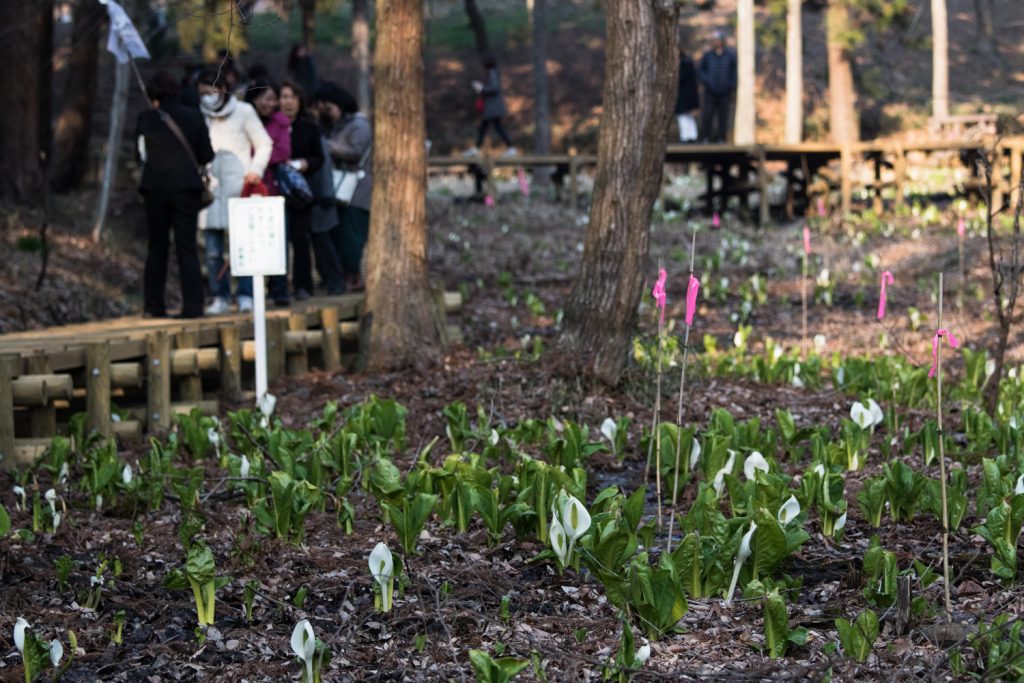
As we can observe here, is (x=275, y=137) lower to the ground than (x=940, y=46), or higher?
lower

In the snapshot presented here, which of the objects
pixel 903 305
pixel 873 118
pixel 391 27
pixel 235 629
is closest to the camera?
pixel 235 629

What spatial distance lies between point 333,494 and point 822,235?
13.3m

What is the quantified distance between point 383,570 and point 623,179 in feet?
13.1

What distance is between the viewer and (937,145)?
2002cm

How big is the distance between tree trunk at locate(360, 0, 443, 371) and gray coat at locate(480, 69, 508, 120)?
42.7ft

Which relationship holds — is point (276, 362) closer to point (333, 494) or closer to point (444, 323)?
point (444, 323)

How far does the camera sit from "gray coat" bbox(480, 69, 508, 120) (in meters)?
22.0

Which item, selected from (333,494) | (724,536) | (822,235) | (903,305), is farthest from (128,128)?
(724,536)

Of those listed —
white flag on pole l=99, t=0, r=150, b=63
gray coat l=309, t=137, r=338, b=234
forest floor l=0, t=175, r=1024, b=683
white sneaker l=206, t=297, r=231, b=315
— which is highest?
white flag on pole l=99, t=0, r=150, b=63

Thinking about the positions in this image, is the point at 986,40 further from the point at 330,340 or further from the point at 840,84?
the point at 330,340

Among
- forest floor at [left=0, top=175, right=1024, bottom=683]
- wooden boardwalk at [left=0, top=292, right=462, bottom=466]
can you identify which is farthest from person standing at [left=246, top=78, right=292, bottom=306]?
forest floor at [left=0, top=175, right=1024, bottom=683]

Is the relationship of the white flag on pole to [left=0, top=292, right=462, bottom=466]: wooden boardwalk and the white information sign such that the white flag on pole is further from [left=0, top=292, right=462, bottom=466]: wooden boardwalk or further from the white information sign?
the white information sign

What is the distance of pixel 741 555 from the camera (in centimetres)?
437

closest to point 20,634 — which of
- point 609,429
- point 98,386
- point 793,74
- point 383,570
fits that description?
point 383,570
